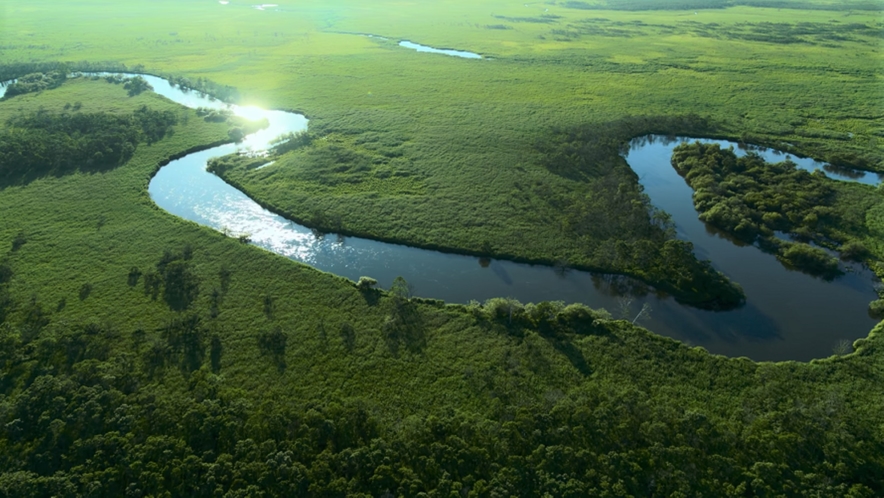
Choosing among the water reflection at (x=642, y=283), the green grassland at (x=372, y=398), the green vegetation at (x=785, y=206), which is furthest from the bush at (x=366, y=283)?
the green vegetation at (x=785, y=206)

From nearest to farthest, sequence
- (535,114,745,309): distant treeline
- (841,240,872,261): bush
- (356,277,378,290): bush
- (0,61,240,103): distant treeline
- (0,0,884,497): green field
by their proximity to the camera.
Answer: (0,0,884,497): green field
(356,277,378,290): bush
(535,114,745,309): distant treeline
(841,240,872,261): bush
(0,61,240,103): distant treeline

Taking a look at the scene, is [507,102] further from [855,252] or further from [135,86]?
[135,86]

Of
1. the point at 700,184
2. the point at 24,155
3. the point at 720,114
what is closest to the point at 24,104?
the point at 24,155

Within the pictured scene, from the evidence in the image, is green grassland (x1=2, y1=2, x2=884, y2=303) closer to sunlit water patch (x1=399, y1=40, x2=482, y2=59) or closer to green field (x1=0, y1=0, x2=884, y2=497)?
green field (x1=0, y1=0, x2=884, y2=497)

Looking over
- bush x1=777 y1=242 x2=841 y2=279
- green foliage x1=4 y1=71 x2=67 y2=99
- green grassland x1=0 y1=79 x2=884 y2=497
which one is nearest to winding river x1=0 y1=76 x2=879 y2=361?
bush x1=777 y1=242 x2=841 y2=279

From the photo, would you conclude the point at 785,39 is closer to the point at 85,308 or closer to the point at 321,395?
the point at 321,395

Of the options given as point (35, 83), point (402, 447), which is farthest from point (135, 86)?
point (402, 447)
